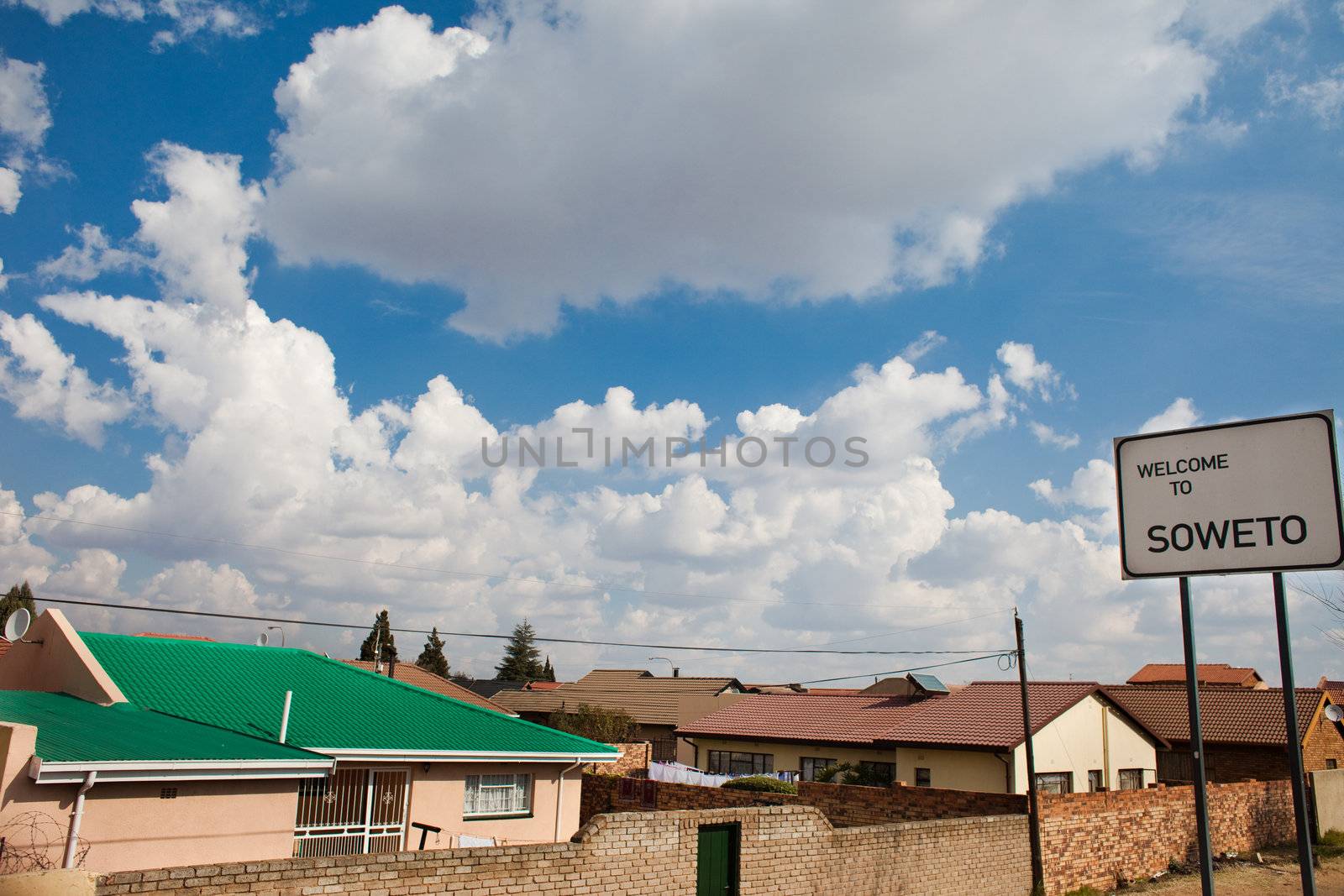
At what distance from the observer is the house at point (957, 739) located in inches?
1096

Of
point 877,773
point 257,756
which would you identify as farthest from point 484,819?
point 877,773

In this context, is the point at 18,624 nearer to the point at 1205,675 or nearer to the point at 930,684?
the point at 930,684

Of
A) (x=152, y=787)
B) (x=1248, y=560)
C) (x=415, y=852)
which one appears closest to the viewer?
(x=1248, y=560)

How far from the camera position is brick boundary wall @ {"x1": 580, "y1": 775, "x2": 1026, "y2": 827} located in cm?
2053

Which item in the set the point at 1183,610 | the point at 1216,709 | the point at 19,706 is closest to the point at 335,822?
the point at 19,706

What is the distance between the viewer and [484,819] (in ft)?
60.5

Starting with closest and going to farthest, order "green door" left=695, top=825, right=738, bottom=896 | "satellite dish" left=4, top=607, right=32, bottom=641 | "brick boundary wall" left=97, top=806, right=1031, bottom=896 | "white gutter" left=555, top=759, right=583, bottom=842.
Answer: "brick boundary wall" left=97, top=806, right=1031, bottom=896 → "green door" left=695, top=825, right=738, bottom=896 → "satellite dish" left=4, top=607, right=32, bottom=641 → "white gutter" left=555, top=759, right=583, bottom=842

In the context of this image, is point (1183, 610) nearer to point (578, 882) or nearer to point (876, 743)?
point (578, 882)

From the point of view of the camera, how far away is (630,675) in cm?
6091

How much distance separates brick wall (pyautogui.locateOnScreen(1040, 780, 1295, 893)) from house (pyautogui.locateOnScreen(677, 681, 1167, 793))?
16.4 ft

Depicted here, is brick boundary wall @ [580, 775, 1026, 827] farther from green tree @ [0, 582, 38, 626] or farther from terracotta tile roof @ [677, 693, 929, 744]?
green tree @ [0, 582, 38, 626]

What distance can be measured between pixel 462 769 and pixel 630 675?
143 ft

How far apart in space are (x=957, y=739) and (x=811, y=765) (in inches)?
276

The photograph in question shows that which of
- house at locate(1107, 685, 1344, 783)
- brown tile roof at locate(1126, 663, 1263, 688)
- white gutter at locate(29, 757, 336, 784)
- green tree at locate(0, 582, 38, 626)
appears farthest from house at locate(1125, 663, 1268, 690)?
green tree at locate(0, 582, 38, 626)
